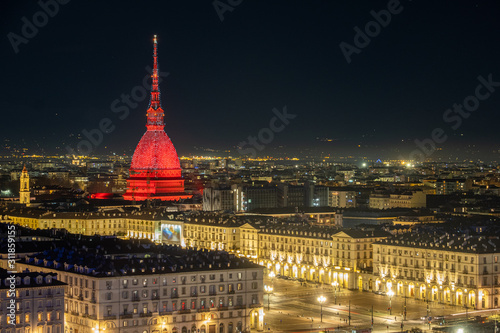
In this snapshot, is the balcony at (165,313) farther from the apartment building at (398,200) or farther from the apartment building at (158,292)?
the apartment building at (398,200)

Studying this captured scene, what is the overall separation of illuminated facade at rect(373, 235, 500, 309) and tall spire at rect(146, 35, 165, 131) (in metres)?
59.7

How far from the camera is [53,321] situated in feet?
181

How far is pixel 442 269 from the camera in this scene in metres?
72.9

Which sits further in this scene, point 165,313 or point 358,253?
point 358,253

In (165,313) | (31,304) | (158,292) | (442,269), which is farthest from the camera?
(442,269)

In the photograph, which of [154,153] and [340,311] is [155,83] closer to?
[154,153]

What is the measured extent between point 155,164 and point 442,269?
66317 mm

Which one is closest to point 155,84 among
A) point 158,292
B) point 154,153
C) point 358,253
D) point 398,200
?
point 154,153

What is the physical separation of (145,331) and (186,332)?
8.17 ft

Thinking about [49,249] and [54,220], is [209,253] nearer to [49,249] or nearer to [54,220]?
[49,249]

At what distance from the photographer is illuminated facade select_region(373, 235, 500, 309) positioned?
70.4 metres

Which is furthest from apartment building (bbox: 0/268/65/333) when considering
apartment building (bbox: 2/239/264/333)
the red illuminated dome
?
the red illuminated dome

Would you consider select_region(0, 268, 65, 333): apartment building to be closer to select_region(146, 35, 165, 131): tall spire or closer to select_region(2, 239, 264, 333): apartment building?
select_region(2, 239, 264, 333): apartment building

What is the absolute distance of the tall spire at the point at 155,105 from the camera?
13300 cm
